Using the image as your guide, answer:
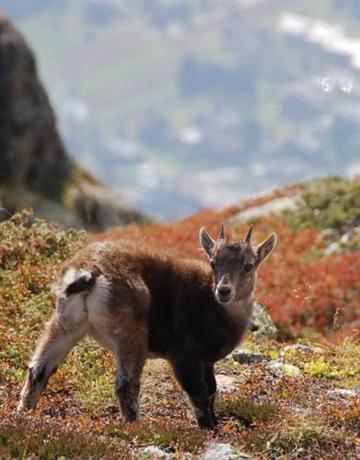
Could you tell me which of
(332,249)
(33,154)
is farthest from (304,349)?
(33,154)

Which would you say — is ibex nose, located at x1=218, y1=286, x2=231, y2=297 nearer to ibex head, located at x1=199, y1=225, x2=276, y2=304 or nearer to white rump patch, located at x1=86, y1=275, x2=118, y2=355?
ibex head, located at x1=199, y1=225, x2=276, y2=304

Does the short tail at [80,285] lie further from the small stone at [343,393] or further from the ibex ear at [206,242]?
the small stone at [343,393]

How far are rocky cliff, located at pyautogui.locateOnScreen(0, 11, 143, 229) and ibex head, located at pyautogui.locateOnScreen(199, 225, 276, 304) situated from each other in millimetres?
26806

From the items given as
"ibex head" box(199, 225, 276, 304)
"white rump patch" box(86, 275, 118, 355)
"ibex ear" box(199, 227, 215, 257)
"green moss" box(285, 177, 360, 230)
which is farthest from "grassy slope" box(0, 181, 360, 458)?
"green moss" box(285, 177, 360, 230)

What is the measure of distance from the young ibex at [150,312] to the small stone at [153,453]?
1254 mm

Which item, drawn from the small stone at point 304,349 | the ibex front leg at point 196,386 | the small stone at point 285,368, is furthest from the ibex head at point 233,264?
Result: the small stone at point 304,349

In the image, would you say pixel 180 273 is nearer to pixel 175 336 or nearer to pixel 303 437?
pixel 175 336

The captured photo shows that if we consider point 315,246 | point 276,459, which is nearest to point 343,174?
point 315,246

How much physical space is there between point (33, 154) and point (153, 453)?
34.1 m

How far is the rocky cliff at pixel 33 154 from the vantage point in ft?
137

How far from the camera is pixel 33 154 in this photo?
43688mm

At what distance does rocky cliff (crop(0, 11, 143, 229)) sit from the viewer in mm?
41656

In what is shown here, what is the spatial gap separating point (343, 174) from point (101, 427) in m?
26.5

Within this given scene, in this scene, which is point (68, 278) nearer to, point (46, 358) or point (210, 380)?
point (46, 358)
